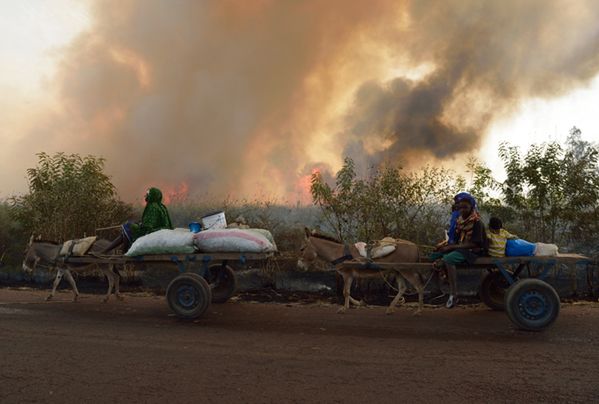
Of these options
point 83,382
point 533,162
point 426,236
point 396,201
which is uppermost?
point 533,162

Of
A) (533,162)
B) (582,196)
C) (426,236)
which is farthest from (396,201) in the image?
(582,196)

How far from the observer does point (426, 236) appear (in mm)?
13633

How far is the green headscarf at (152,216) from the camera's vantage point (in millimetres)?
9901

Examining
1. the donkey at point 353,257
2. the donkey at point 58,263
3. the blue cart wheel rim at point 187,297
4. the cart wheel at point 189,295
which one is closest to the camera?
the cart wheel at point 189,295

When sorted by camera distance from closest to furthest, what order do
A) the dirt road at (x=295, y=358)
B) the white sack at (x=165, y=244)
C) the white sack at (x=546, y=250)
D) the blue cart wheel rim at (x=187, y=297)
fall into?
the dirt road at (x=295, y=358) → the white sack at (x=546, y=250) → the blue cart wheel rim at (x=187, y=297) → the white sack at (x=165, y=244)

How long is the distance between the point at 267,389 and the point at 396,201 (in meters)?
9.46

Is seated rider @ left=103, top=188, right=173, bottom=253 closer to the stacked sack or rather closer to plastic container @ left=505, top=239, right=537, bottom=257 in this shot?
the stacked sack

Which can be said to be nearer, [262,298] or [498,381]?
[498,381]

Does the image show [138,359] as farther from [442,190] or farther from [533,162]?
[533,162]

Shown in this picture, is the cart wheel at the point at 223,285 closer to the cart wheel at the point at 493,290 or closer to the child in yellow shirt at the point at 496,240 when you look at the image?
the cart wheel at the point at 493,290

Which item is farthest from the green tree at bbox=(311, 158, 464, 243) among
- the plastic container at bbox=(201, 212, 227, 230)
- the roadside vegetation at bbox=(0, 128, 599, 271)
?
the plastic container at bbox=(201, 212, 227, 230)

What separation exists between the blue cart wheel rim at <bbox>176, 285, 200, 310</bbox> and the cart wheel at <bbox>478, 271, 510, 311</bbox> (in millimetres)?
5480

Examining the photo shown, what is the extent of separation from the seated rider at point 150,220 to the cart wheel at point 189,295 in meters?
1.99

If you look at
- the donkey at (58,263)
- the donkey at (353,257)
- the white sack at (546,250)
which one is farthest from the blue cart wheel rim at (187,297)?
the white sack at (546,250)
